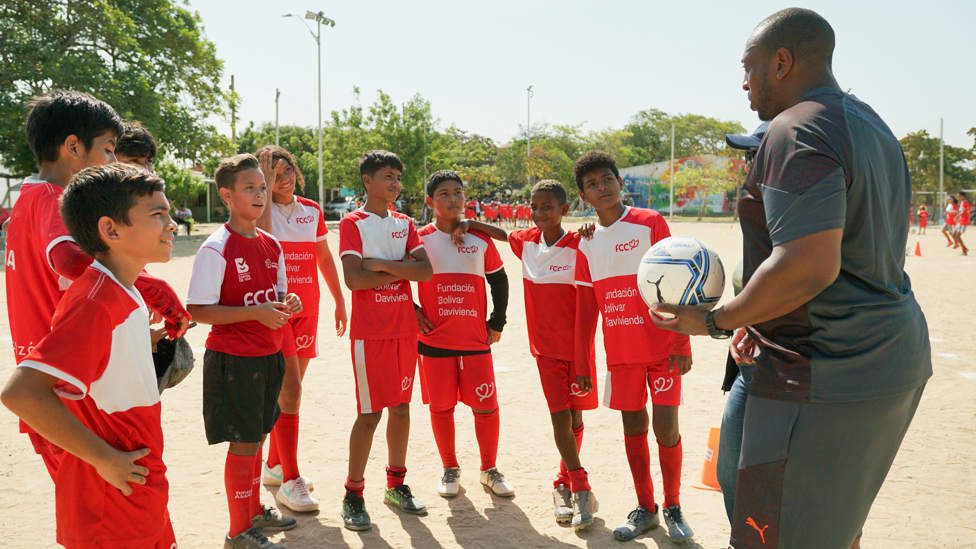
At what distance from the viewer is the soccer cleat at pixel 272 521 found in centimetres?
380

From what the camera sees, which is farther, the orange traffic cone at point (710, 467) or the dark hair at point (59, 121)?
the orange traffic cone at point (710, 467)

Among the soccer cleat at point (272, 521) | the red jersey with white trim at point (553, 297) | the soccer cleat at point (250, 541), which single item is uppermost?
the red jersey with white trim at point (553, 297)

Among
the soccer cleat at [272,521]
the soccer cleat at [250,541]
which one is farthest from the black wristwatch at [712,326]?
the soccer cleat at [272,521]

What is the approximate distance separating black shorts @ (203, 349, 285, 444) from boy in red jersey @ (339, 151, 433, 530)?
0.70m

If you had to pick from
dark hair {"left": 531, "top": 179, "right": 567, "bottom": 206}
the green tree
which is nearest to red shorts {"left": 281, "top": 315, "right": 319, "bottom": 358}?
dark hair {"left": 531, "top": 179, "right": 567, "bottom": 206}

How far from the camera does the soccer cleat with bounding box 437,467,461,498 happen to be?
434cm

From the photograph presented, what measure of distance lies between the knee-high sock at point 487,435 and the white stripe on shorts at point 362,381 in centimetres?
77

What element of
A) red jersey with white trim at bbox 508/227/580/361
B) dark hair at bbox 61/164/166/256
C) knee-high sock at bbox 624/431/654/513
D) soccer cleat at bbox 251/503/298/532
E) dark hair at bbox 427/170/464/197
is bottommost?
soccer cleat at bbox 251/503/298/532

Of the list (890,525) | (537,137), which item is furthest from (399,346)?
(537,137)

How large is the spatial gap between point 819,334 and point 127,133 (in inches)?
151

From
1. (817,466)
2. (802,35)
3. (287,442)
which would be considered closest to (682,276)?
(817,466)

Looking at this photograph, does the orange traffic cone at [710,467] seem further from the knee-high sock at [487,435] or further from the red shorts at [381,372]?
the red shorts at [381,372]

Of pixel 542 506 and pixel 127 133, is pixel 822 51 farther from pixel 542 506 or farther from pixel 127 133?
pixel 127 133

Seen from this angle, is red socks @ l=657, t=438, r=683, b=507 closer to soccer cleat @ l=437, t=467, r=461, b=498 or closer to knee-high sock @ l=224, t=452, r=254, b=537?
soccer cleat @ l=437, t=467, r=461, b=498
